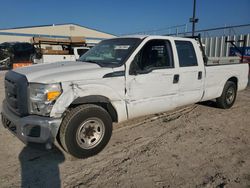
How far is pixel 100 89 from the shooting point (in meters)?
3.65

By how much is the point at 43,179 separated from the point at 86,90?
1.35m

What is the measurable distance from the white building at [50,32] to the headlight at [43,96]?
35.7 meters

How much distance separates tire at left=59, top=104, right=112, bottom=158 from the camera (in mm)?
3393

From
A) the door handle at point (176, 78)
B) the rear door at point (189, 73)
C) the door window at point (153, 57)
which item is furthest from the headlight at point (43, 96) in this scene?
the rear door at point (189, 73)

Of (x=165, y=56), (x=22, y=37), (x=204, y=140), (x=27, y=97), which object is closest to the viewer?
(x=27, y=97)

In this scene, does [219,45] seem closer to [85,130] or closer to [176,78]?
[176,78]

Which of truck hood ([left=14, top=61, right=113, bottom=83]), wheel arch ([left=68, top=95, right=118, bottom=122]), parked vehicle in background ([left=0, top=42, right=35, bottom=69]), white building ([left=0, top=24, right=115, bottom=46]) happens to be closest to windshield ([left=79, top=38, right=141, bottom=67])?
truck hood ([left=14, top=61, right=113, bottom=83])

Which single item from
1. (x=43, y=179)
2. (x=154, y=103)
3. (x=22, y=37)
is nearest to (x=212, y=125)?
(x=154, y=103)

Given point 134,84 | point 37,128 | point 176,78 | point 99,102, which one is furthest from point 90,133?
point 176,78

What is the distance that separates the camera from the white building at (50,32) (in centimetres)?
3622

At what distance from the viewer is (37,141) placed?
324 centimetres

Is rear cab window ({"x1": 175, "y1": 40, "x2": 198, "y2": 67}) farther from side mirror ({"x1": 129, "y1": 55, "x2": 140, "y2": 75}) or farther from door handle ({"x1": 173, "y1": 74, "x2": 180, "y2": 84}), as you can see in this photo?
side mirror ({"x1": 129, "y1": 55, "x2": 140, "y2": 75})

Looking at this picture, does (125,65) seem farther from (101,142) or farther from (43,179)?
(43,179)

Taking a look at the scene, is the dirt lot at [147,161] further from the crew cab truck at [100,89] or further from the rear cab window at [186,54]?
the rear cab window at [186,54]
